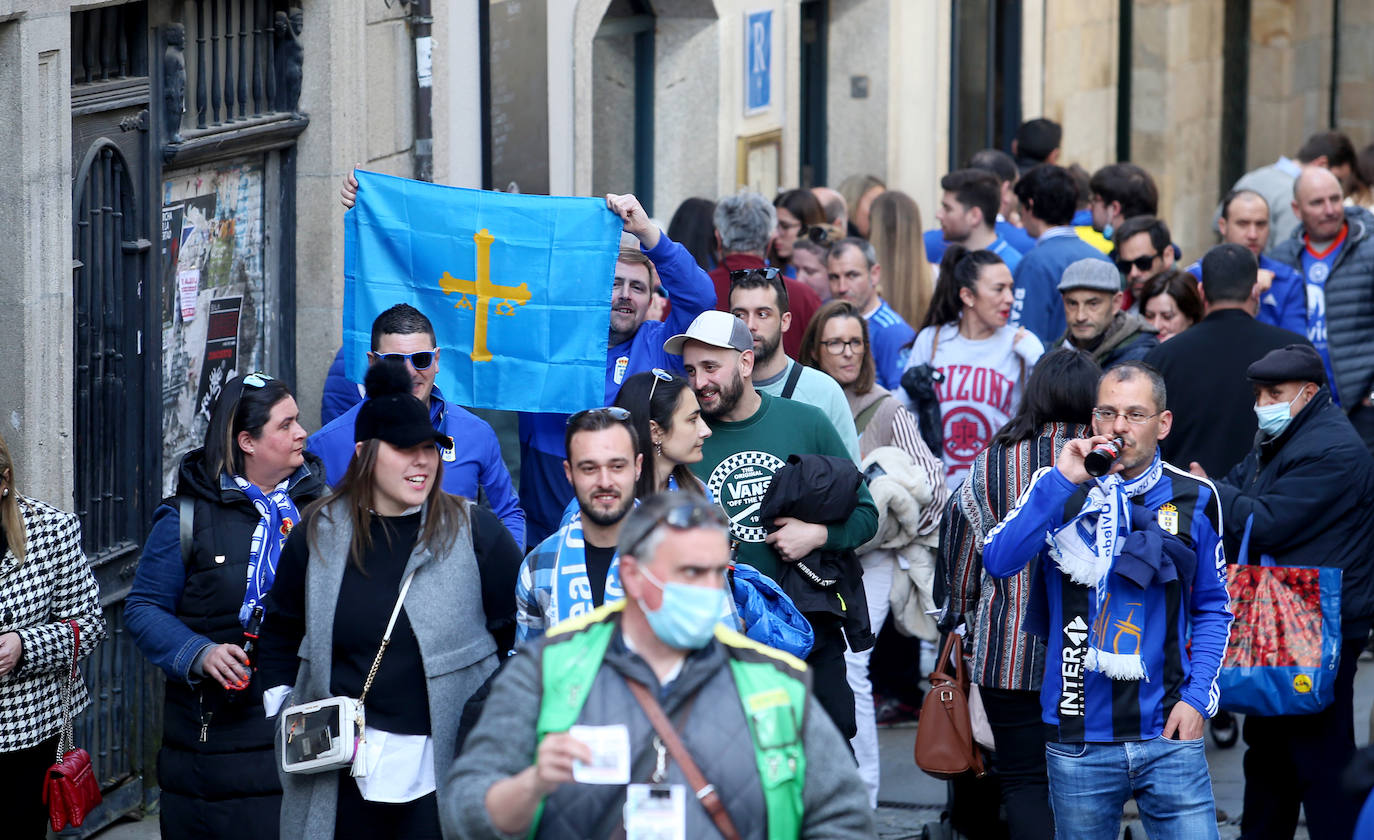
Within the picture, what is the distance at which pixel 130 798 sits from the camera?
7316mm

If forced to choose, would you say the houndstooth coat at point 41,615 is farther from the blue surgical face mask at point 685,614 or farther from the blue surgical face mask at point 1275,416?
the blue surgical face mask at point 1275,416

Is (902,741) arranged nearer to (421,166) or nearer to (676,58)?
(421,166)

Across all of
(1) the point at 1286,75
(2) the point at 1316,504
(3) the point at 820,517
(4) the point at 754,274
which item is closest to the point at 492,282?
(4) the point at 754,274

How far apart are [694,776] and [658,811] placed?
0.09 m

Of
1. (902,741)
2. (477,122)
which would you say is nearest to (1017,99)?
(477,122)

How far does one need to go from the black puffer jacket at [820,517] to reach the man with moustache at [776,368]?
0.56 metres

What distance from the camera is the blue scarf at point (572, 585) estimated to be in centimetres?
488

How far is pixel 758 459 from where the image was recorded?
6.09 metres

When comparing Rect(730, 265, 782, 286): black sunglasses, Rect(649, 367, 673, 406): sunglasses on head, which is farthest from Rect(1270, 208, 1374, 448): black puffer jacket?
Rect(649, 367, 673, 406): sunglasses on head

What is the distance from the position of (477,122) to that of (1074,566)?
17.2 ft

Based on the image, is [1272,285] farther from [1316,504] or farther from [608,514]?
[608,514]

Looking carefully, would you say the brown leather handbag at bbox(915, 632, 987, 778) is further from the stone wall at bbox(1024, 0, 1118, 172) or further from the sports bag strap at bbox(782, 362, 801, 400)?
the stone wall at bbox(1024, 0, 1118, 172)

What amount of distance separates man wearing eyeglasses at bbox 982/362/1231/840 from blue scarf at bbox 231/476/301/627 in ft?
6.56

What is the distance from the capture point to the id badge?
368 cm
